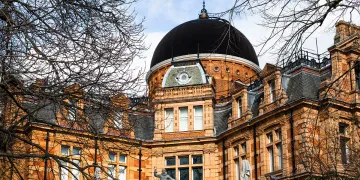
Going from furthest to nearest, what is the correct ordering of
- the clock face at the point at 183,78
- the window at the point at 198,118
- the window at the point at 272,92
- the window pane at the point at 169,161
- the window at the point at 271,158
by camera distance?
the clock face at the point at 183,78 → the window at the point at 198,118 → the window pane at the point at 169,161 → the window at the point at 272,92 → the window at the point at 271,158

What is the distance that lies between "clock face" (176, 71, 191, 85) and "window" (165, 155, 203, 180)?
15.3ft

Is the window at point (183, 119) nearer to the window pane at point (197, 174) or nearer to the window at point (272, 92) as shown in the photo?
the window pane at point (197, 174)

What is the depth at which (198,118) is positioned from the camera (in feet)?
130

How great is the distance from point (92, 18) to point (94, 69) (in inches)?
42.5

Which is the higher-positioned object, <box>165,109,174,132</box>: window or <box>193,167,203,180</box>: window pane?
<box>165,109,174,132</box>: window

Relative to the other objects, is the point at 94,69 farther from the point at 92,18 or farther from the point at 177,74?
the point at 177,74

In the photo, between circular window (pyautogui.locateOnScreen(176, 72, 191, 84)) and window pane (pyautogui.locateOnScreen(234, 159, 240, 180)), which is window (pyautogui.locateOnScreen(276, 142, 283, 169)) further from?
circular window (pyautogui.locateOnScreen(176, 72, 191, 84))

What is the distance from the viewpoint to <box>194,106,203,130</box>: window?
39625mm

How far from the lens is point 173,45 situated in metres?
51.6

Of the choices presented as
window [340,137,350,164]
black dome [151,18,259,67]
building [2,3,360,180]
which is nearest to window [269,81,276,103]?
building [2,3,360,180]

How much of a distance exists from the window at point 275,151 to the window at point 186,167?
5116 millimetres

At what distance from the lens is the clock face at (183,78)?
40.9 metres

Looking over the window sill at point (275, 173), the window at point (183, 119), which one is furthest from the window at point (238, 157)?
the window at point (183, 119)

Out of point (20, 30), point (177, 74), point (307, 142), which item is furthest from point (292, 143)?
point (20, 30)
